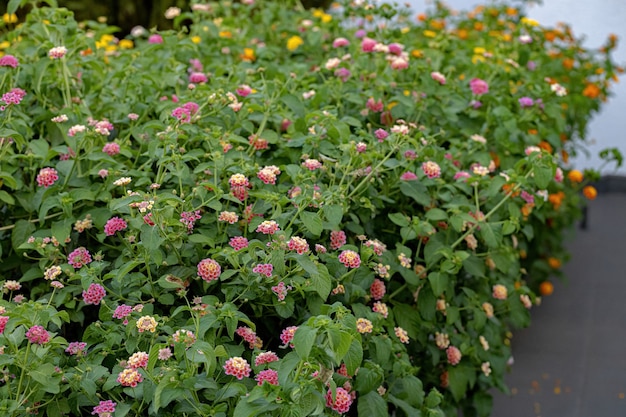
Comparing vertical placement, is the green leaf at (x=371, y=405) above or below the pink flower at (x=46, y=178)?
below

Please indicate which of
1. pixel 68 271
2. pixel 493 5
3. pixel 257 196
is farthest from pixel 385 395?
pixel 493 5

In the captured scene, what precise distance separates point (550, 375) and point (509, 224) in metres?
1.48

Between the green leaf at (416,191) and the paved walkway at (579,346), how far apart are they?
123 cm

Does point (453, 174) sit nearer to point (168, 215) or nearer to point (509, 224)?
point (509, 224)

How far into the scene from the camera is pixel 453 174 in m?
2.20

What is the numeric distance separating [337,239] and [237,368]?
448 mm

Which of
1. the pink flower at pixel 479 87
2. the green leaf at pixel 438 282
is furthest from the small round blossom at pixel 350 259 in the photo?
the pink flower at pixel 479 87

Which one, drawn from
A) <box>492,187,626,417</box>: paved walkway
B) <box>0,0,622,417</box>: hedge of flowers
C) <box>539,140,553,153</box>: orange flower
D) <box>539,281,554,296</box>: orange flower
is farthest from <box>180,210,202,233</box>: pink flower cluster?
<box>539,281,554,296</box>: orange flower

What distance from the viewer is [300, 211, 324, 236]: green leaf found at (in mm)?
1589

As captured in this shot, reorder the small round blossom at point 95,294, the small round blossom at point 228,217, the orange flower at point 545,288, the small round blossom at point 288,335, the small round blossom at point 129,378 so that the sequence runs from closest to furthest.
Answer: the small round blossom at point 129,378
the small round blossom at point 288,335
the small round blossom at point 95,294
the small round blossom at point 228,217
the orange flower at point 545,288

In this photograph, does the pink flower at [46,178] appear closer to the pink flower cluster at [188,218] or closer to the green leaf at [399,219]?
the pink flower cluster at [188,218]

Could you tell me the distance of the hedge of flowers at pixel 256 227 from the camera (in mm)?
1390

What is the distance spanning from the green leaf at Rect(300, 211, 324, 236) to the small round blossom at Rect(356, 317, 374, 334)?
199mm

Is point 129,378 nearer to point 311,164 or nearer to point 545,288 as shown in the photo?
point 311,164
